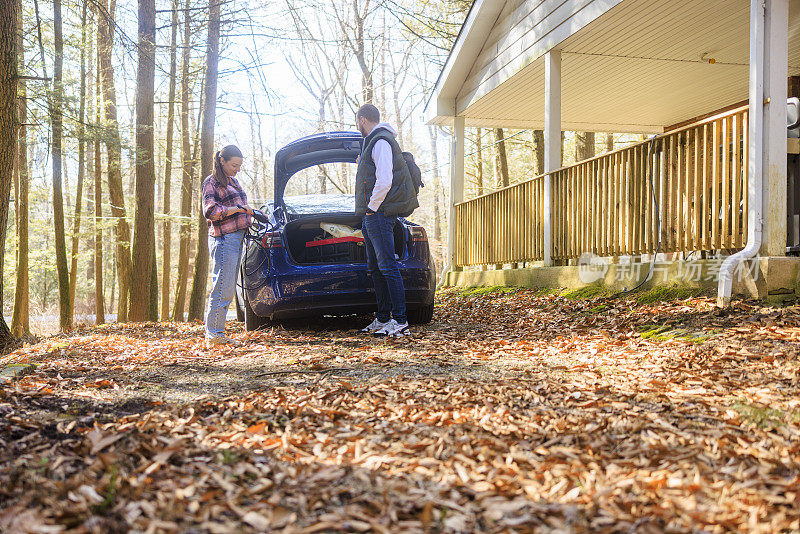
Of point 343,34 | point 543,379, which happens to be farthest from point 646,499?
point 343,34

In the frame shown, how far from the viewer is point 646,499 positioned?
1935 mm

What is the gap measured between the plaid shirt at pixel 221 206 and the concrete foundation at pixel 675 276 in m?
4.11

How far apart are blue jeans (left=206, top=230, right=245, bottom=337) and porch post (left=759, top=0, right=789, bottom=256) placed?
451 centimetres

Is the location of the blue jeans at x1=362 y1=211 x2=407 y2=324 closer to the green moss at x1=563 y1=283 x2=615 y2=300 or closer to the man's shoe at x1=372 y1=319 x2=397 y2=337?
the man's shoe at x1=372 y1=319 x2=397 y2=337

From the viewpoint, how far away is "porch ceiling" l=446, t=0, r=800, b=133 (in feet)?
24.7

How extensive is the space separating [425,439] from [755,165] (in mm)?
4193

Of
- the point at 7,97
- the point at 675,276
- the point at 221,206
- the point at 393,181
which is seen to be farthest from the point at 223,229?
Answer: the point at 675,276

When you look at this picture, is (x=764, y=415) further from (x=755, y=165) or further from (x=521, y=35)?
(x=521, y=35)

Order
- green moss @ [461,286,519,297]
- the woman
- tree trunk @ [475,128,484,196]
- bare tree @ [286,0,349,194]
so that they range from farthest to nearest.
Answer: bare tree @ [286,0,349,194], tree trunk @ [475,128,484,196], green moss @ [461,286,519,297], the woman

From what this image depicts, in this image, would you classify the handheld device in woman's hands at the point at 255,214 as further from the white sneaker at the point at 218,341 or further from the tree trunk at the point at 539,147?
the tree trunk at the point at 539,147

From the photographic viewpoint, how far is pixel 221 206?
531 centimetres

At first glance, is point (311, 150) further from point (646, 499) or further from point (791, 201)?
point (646, 499)

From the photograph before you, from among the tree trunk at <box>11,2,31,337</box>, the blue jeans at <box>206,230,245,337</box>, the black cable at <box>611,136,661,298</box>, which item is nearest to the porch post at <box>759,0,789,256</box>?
the black cable at <box>611,136,661,298</box>

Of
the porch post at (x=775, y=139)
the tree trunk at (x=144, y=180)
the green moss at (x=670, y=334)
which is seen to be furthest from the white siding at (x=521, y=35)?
the tree trunk at (x=144, y=180)
